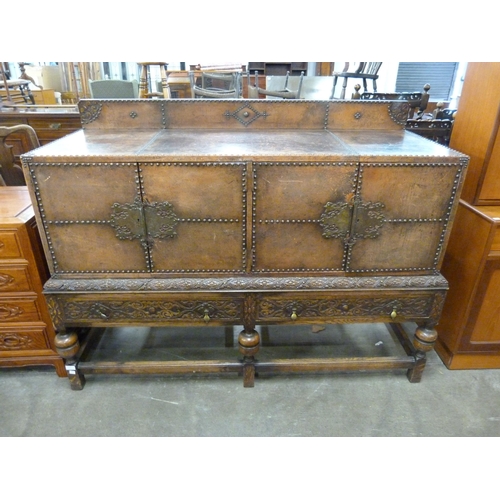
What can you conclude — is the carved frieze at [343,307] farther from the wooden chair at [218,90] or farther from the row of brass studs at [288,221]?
the wooden chair at [218,90]

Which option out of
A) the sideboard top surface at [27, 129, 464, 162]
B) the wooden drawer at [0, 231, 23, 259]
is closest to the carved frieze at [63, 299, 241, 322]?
the wooden drawer at [0, 231, 23, 259]

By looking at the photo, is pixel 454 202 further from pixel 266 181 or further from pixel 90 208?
pixel 90 208

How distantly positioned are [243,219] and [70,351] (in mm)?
1038

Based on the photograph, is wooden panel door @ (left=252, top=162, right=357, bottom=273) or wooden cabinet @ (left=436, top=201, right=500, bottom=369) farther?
wooden cabinet @ (left=436, top=201, right=500, bottom=369)

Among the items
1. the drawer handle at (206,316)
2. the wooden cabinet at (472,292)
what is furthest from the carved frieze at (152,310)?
the wooden cabinet at (472,292)

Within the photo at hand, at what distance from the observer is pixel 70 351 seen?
179 cm

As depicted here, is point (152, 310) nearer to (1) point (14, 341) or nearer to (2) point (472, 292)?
(1) point (14, 341)

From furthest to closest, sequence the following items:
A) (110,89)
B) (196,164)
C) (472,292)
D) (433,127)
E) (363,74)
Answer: (110,89) → (363,74) → (433,127) → (472,292) → (196,164)

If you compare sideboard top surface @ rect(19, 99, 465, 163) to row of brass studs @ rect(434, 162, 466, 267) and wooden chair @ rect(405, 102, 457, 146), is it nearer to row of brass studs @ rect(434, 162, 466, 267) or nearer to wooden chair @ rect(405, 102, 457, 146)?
row of brass studs @ rect(434, 162, 466, 267)

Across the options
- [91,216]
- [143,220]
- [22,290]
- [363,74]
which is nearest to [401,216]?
[143,220]

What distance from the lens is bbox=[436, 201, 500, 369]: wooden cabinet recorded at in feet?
5.71

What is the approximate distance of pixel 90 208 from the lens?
152 cm

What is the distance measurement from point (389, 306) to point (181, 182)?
1074 millimetres

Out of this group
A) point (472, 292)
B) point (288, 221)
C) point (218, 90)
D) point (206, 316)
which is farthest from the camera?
point (218, 90)
